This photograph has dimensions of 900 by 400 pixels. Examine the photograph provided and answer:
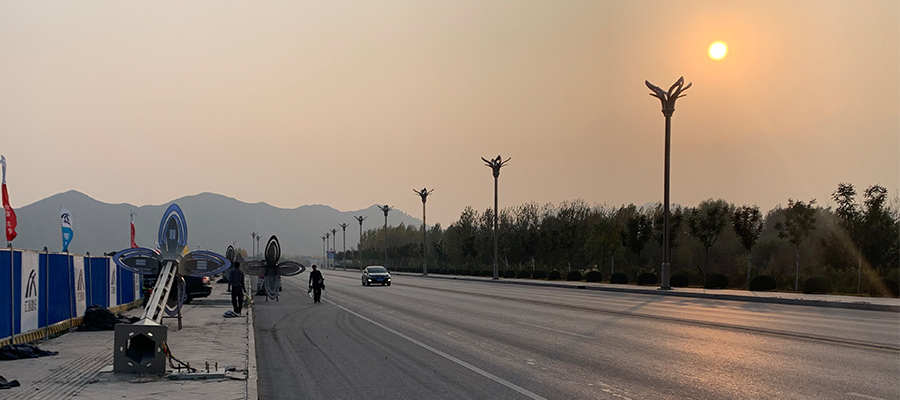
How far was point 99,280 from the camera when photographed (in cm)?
2247

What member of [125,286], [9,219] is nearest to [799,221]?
[125,286]

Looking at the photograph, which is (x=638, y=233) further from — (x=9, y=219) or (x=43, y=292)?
(x=43, y=292)

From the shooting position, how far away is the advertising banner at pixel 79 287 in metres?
19.2

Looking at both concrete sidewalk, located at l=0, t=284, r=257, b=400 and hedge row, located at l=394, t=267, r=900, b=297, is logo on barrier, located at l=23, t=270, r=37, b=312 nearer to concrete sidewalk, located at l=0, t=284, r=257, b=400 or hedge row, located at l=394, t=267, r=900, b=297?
concrete sidewalk, located at l=0, t=284, r=257, b=400

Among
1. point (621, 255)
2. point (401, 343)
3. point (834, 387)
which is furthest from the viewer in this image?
point (621, 255)

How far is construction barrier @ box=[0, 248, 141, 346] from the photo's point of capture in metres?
14.0

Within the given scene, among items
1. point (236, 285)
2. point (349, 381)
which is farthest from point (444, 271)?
point (349, 381)

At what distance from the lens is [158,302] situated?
12.7 m

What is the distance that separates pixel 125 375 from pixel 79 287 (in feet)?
33.6

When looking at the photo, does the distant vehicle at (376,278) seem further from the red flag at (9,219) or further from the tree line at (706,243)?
the red flag at (9,219)

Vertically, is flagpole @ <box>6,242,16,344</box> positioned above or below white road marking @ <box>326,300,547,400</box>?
above

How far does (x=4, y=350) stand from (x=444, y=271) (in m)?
76.9

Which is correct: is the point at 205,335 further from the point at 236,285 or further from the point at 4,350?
the point at 236,285

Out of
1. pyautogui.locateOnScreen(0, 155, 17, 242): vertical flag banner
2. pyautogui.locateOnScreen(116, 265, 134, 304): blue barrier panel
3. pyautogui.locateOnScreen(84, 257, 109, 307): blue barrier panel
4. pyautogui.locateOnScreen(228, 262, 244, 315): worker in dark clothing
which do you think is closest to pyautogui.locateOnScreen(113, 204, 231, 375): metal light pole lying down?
pyautogui.locateOnScreen(84, 257, 109, 307): blue barrier panel
